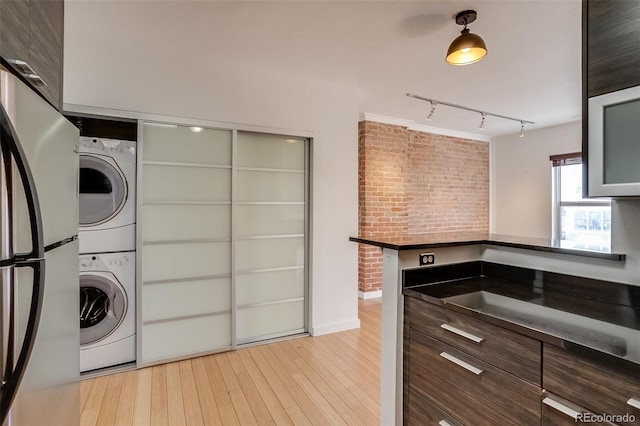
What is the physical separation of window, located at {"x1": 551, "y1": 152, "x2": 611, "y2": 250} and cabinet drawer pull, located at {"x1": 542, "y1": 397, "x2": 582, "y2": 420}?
4.57m

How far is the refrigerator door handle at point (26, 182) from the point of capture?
32.0 inches

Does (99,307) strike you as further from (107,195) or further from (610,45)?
(610,45)

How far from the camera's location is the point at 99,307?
240cm

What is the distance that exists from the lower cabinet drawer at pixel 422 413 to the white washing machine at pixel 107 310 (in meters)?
2.18

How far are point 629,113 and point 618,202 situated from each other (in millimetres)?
419

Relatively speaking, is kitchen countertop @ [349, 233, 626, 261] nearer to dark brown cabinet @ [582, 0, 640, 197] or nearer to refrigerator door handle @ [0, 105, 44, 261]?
dark brown cabinet @ [582, 0, 640, 197]

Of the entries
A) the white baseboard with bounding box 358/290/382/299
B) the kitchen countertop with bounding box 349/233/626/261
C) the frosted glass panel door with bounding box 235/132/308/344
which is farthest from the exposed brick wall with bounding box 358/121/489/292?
the kitchen countertop with bounding box 349/233/626/261

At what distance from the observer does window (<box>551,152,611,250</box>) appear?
464 centimetres

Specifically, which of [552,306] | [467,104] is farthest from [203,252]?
[467,104]

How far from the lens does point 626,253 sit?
1296 mm

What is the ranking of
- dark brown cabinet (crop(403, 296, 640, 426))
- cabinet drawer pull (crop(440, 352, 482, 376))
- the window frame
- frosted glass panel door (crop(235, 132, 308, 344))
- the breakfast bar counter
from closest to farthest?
dark brown cabinet (crop(403, 296, 640, 426)) < cabinet drawer pull (crop(440, 352, 482, 376)) < the breakfast bar counter < frosted glass panel door (crop(235, 132, 308, 344)) < the window frame

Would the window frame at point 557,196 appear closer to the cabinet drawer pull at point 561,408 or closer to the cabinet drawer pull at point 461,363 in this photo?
the cabinet drawer pull at point 461,363

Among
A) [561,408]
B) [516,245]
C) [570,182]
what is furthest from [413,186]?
[561,408]

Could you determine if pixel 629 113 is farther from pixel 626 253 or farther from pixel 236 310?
pixel 236 310
